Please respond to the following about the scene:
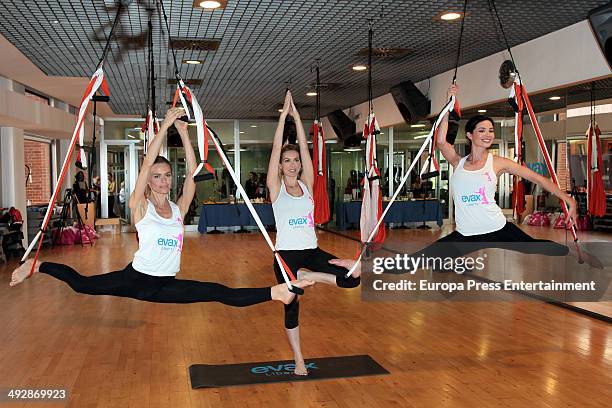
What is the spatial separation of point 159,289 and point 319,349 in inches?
59.4

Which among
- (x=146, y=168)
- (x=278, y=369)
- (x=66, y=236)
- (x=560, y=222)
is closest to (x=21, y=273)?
(x=146, y=168)

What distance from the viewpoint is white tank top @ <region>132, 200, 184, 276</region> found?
382 cm

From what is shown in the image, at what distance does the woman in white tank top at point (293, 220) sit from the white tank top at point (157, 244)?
65 centimetres

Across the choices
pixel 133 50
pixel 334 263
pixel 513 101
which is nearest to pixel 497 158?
pixel 513 101

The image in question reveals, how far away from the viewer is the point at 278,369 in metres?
4.24

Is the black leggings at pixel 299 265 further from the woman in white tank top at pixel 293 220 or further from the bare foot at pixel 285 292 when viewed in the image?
the bare foot at pixel 285 292

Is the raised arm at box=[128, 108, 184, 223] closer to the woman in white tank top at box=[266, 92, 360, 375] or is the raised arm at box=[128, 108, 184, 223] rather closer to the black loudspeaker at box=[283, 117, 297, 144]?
the woman in white tank top at box=[266, 92, 360, 375]

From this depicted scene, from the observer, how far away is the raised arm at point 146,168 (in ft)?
11.9

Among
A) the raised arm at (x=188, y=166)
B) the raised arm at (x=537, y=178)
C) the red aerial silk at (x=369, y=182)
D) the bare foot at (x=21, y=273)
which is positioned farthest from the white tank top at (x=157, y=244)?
the red aerial silk at (x=369, y=182)

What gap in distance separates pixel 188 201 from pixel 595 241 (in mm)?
3878

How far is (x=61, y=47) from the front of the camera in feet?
25.1

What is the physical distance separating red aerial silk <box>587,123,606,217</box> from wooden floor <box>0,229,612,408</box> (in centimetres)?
101

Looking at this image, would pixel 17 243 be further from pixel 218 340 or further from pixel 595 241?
pixel 595 241

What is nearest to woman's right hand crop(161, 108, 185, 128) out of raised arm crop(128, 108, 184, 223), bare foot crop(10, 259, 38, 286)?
raised arm crop(128, 108, 184, 223)
